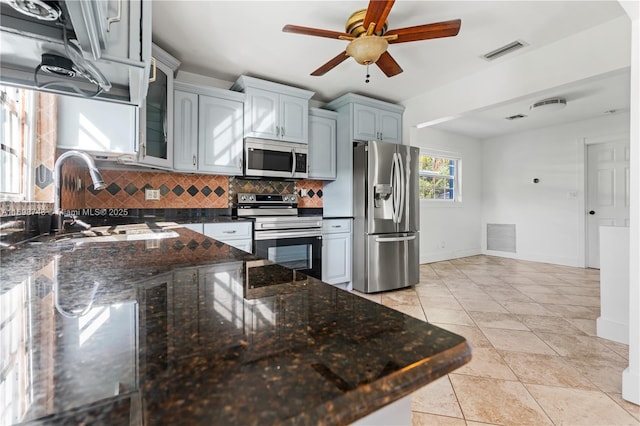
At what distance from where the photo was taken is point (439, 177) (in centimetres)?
558

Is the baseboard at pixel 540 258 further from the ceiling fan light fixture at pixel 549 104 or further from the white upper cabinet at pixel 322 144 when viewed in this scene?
the white upper cabinet at pixel 322 144

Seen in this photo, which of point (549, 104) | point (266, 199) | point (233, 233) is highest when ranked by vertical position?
point (549, 104)

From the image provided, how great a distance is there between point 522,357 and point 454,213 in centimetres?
400

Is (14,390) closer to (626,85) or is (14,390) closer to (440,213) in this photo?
(626,85)

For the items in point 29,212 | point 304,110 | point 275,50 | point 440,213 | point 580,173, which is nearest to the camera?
point 29,212

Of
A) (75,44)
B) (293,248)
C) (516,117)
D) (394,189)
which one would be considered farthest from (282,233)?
(516,117)

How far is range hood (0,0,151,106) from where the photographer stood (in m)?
0.55

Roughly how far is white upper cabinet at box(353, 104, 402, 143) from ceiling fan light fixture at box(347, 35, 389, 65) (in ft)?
4.79

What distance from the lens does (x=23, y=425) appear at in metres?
0.21

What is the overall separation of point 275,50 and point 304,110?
0.82m

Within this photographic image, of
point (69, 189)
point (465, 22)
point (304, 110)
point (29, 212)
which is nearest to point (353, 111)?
point (304, 110)

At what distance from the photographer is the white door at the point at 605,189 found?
4.52 m

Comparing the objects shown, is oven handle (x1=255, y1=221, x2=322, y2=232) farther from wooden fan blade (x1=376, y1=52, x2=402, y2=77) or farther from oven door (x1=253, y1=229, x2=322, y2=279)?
wooden fan blade (x1=376, y1=52, x2=402, y2=77)

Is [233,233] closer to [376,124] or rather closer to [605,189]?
[376,124]
